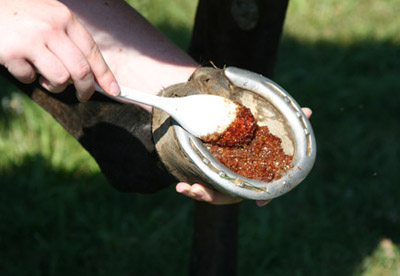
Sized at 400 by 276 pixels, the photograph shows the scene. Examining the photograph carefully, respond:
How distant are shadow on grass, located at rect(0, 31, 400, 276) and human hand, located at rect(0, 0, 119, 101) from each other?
3.90 feet

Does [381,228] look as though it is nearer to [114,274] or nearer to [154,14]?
[114,274]

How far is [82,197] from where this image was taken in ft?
8.23

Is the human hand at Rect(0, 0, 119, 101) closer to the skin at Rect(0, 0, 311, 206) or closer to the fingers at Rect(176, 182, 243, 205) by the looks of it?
the skin at Rect(0, 0, 311, 206)

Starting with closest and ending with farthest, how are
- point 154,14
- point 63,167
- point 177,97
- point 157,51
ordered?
point 177,97, point 157,51, point 63,167, point 154,14

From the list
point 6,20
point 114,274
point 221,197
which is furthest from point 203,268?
point 6,20

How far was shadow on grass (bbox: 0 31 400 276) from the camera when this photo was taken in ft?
7.50

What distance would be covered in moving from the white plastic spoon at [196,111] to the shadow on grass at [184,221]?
1.09 m

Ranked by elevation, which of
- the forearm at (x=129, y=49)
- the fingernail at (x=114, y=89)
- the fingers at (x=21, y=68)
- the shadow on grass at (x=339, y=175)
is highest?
the fingers at (x=21, y=68)

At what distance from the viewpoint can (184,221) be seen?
241 centimetres

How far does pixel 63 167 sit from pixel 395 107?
1.61m

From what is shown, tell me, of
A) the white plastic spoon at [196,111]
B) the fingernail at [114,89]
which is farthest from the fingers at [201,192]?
the fingernail at [114,89]

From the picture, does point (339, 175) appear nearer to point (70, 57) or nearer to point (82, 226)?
point (82, 226)

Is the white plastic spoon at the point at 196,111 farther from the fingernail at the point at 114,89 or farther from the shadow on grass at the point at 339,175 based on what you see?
the shadow on grass at the point at 339,175

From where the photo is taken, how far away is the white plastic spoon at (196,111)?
4.24ft
